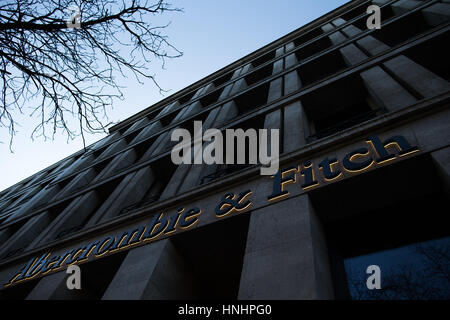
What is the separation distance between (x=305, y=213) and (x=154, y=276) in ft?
12.4

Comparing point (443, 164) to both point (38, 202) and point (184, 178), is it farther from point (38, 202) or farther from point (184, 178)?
point (38, 202)

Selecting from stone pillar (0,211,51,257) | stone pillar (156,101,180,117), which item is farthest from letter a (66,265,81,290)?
stone pillar (156,101,180,117)

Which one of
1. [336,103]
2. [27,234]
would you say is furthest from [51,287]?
[336,103]

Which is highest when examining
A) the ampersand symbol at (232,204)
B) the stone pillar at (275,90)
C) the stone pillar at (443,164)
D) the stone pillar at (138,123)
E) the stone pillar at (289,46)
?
the stone pillar at (289,46)

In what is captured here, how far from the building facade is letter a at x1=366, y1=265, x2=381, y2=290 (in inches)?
4.2

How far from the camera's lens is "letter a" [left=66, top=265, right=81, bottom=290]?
337 inches

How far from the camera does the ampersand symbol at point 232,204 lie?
7.03 m

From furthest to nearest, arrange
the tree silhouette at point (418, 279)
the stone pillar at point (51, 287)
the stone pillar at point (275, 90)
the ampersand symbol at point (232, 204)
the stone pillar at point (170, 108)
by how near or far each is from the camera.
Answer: the stone pillar at point (170, 108) < the stone pillar at point (275, 90) < the stone pillar at point (51, 287) < the ampersand symbol at point (232, 204) < the tree silhouette at point (418, 279)

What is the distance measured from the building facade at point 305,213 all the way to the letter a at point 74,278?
0.15 metres

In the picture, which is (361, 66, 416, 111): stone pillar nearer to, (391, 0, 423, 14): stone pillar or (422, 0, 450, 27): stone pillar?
(422, 0, 450, 27): stone pillar

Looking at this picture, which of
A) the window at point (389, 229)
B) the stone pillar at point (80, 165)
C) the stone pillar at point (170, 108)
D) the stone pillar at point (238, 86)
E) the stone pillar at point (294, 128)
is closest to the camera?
the window at point (389, 229)

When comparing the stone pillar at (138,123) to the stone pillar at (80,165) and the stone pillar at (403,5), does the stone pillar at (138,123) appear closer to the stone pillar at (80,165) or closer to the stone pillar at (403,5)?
the stone pillar at (80,165)

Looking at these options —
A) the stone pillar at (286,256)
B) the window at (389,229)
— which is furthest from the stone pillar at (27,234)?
the window at (389,229)
